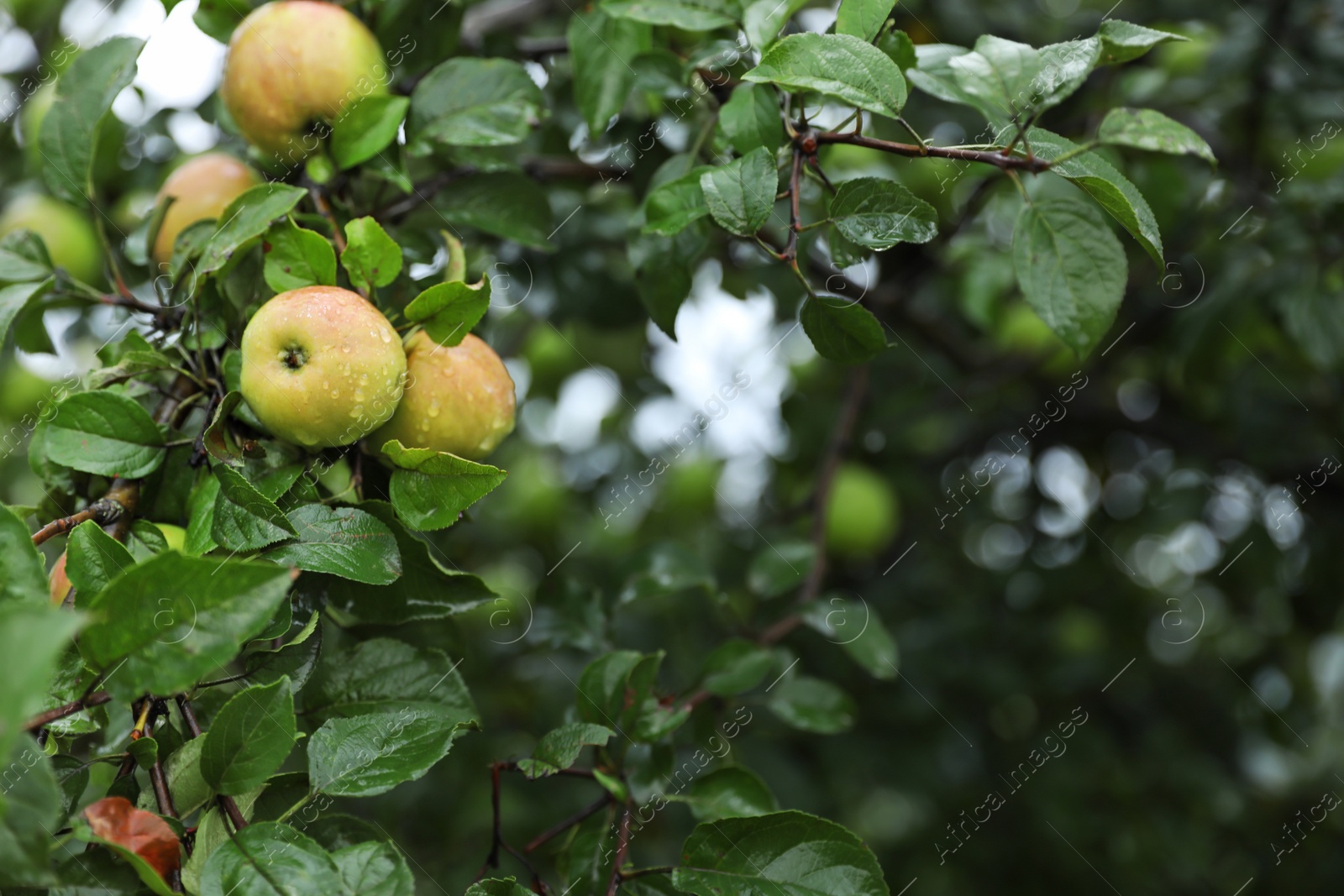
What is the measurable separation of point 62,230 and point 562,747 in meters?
1.05

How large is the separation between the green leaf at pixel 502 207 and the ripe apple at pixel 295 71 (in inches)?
4.2

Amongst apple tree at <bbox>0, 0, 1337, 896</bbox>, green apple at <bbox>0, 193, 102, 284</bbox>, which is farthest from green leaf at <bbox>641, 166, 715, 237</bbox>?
green apple at <bbox>0, 193, 102, 284</bbox>

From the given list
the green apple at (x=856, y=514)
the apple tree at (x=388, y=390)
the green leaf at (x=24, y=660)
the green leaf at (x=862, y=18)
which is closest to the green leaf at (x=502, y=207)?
the apple tree at (x=388, y=390)

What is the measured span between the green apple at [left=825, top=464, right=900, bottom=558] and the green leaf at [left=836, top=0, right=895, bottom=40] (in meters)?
0.93

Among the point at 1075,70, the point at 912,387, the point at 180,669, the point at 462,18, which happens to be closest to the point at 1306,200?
the point at 912,387

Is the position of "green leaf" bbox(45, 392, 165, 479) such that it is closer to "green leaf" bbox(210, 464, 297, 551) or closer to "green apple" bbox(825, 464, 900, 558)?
"green leaf" bbox(210, 464, 297, 551)

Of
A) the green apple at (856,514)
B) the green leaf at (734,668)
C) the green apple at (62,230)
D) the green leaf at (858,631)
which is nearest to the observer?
the green leaf at (734,668)

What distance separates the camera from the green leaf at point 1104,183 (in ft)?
2.03

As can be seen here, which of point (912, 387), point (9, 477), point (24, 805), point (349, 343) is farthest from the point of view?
point (9, 477)

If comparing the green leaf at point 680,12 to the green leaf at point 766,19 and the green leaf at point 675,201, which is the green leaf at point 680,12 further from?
the green leaf at point 675,201

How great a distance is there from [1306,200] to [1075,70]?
69 centimetres

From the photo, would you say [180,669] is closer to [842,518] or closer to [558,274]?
[558,274]

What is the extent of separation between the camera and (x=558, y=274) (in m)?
1.19

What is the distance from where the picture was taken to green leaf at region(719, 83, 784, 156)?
694mm
